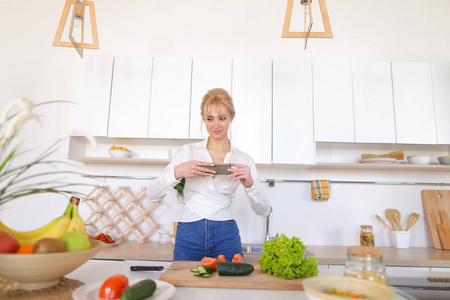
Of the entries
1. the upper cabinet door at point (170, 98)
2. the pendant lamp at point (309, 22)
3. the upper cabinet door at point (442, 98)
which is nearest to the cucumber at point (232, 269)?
the pendant lamp at point (309, 22)

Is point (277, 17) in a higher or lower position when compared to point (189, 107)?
higher

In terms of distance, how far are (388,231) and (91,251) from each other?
231cm

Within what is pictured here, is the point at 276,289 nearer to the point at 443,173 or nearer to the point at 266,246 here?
the point at 266,246

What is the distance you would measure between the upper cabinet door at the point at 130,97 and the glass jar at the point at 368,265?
1805 mm

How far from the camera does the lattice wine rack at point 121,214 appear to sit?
2270mm

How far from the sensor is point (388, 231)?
2305 mm

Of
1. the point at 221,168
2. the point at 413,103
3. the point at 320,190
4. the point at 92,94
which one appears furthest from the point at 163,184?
the point at 413,103

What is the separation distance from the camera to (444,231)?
221 centimetres

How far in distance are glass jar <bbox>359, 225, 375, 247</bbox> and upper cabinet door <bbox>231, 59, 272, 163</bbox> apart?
2.90 ft

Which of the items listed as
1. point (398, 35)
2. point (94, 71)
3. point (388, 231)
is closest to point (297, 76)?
point (398, 35)

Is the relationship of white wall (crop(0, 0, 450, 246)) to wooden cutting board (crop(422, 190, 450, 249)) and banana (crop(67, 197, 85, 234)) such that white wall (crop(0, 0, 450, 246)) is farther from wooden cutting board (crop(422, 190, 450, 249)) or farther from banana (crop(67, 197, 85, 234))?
banana (crop(67, 197, 85, 234))

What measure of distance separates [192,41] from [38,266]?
232 centimetres

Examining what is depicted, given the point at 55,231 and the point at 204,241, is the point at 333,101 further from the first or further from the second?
the point at 55,231

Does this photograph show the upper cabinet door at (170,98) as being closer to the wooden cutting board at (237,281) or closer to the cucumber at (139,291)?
the wooden cutting board at (237,281)
